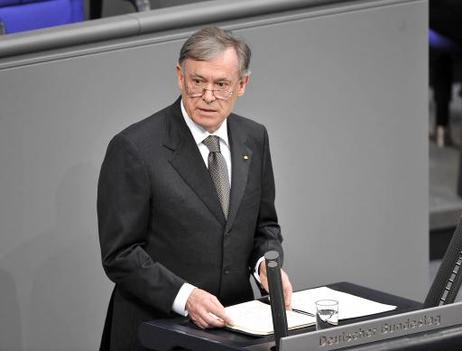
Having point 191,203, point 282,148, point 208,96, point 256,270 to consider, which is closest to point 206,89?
point 208,96

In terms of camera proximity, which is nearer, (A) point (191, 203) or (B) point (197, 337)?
(B) point (197, 337)

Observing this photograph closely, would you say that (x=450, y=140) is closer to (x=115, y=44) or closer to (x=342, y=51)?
→ (x=342, y=51)

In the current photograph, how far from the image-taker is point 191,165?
320 cm

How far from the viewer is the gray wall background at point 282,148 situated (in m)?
3.89

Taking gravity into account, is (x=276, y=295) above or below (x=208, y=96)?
below

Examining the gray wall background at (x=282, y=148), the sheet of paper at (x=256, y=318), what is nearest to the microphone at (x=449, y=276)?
the sheet of paper at (x=256, y=318)

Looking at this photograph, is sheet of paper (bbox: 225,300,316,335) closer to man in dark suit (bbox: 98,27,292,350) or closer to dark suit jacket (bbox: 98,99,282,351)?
man in dark suit (bbox: 98,27,292,350)

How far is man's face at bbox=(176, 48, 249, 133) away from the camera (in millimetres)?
3080

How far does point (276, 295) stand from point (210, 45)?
2.37 feet

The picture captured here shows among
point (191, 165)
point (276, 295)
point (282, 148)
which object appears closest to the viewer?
point (276, 295)

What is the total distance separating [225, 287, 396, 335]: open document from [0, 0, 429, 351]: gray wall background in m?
1.00

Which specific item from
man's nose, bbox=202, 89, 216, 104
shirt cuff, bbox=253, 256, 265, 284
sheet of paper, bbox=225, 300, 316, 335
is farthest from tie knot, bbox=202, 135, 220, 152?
sheet of paper, bbox=225, 300, 316, 335

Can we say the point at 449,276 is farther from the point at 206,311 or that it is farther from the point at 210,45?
the point at 210,45

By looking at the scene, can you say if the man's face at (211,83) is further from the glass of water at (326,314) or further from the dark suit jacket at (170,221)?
the glass of water at (326,314)
